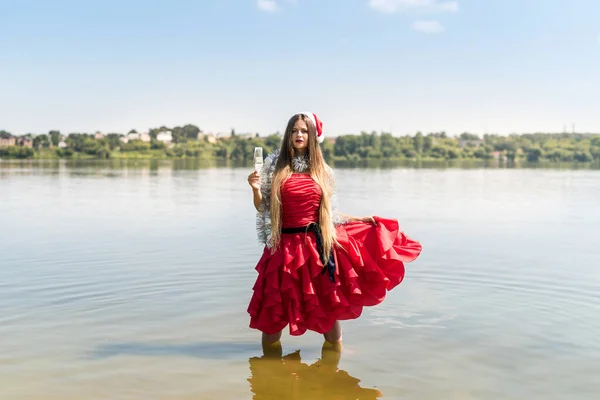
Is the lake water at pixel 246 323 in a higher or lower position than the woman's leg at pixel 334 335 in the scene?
lower

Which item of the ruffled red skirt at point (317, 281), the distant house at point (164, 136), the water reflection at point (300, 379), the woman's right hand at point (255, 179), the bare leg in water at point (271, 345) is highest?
the distant house at point (164, 136)

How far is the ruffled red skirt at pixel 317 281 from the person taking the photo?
5766 millimetres

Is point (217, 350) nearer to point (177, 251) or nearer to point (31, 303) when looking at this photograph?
point (31, 303)

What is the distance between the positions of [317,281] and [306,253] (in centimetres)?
26

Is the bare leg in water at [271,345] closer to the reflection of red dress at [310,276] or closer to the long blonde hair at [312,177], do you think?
the reflection of red dress at [310,276]

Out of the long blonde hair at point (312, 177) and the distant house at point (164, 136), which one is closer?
the long blonde hair at point (312, 177)

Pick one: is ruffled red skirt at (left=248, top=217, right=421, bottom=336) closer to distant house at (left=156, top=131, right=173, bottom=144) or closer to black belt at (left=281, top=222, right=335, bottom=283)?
black belt at (left=281, top=222, right=335, bottom=283)

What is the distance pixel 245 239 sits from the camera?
13797 millimetres

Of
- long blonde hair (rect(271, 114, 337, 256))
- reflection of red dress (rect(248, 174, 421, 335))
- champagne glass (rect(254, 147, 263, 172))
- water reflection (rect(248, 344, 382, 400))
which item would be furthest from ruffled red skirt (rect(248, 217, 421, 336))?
champagne glass (rect(254, 147, 263, 172))

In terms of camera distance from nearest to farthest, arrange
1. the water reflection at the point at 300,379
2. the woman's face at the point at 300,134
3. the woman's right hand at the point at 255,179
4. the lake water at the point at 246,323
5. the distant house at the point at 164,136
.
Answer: the water reflection at the point at 300,379
the lake water at the point at 246,323
the woman's right hand at the point at 255,179
the woman's face at the point at 300,134
the distant house at the point at 164,136

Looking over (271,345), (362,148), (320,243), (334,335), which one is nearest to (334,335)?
(334,335)

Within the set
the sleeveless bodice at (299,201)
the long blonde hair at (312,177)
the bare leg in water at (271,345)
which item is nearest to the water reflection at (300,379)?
the bare leg in water at (271,345)

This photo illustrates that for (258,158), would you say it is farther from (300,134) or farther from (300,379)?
(300,379)

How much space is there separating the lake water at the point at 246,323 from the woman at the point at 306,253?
47cm
